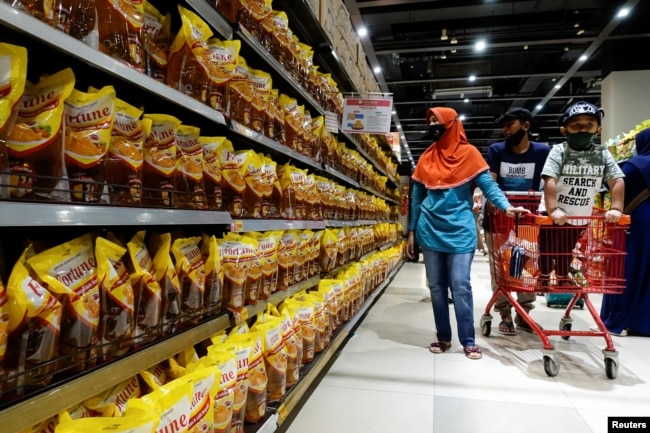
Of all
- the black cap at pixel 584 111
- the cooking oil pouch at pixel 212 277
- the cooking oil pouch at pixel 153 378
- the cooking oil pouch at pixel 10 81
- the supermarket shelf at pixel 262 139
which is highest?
the black cap at pixel 584 111

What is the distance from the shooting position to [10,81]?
2.58 feet

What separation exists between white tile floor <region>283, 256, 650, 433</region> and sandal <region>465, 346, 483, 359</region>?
0.06m

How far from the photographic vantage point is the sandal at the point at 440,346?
2914 millimetres

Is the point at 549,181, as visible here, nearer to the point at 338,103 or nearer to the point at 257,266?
the point at 338,103

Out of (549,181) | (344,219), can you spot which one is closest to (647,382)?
(549,181)

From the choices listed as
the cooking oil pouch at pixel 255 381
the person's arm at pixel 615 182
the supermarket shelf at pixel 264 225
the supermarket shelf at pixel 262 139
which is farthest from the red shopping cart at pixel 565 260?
the cooking oil pouch at pixel 255 381

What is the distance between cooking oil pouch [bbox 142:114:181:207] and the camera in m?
1.26

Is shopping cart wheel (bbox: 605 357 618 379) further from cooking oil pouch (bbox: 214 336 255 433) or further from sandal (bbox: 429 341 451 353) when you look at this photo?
cooking oil pouch (bbox: 214 336 255 433)

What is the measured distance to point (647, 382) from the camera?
7.82 feet

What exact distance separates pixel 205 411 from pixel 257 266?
736 millimetres

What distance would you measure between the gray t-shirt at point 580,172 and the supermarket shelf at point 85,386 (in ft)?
8.40

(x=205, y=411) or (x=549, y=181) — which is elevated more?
(x=549, y=181)

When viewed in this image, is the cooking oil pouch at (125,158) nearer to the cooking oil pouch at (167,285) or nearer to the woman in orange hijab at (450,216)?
the cooking oil pouch at (167,285)

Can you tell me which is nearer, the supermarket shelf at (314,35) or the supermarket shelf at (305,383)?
the supermarket shelf at (305,383)
